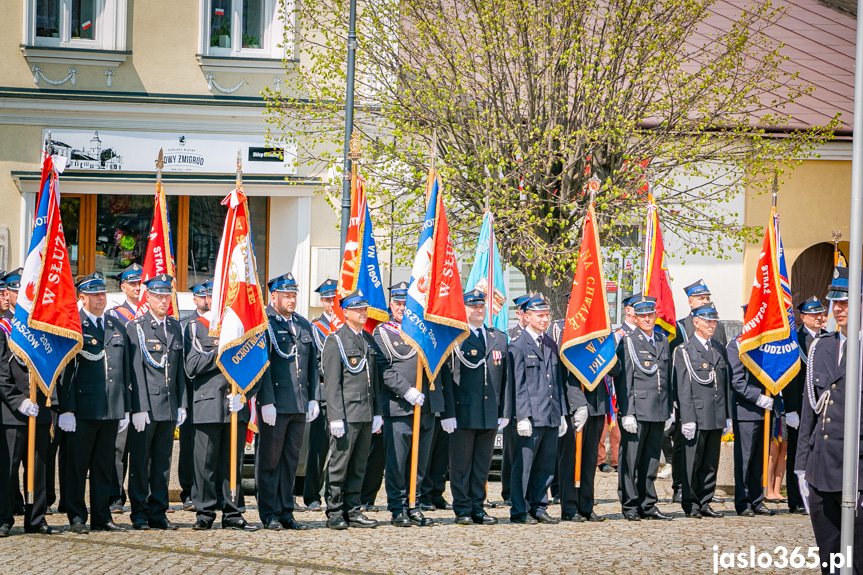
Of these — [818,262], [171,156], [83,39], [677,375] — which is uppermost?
[83,39]

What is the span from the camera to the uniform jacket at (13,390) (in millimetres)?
8562

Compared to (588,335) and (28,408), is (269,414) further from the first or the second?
(588,335)

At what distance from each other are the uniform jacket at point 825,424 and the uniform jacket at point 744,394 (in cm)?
337

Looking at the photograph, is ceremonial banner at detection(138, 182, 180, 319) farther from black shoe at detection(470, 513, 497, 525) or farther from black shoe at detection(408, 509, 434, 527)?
black shoe at detection(470, 513, 497, 525)

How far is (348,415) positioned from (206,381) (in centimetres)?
116

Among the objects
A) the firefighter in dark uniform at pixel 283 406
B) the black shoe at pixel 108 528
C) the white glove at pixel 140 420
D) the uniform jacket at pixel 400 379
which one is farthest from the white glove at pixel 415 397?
the black shoe at pixel 108 528

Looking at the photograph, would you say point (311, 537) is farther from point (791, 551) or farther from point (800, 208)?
point (800, 208)

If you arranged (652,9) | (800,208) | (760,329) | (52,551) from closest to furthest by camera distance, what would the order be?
1. (52,551)
2. (760,329)
3. (652,9)
4. (800,208)

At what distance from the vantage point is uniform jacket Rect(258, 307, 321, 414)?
9.33m

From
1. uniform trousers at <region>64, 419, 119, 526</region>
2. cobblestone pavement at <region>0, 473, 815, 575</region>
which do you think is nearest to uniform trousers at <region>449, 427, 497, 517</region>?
cobblestone pavement at <region>0, 473, 815, 575</region>

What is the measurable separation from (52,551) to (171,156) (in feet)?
32.8

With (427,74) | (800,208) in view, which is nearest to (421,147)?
(427,74)

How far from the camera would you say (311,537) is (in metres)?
8.86

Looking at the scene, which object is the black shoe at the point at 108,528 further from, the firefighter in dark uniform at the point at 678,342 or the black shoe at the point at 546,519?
the firefighter in dark uniform at the point at 678,342
